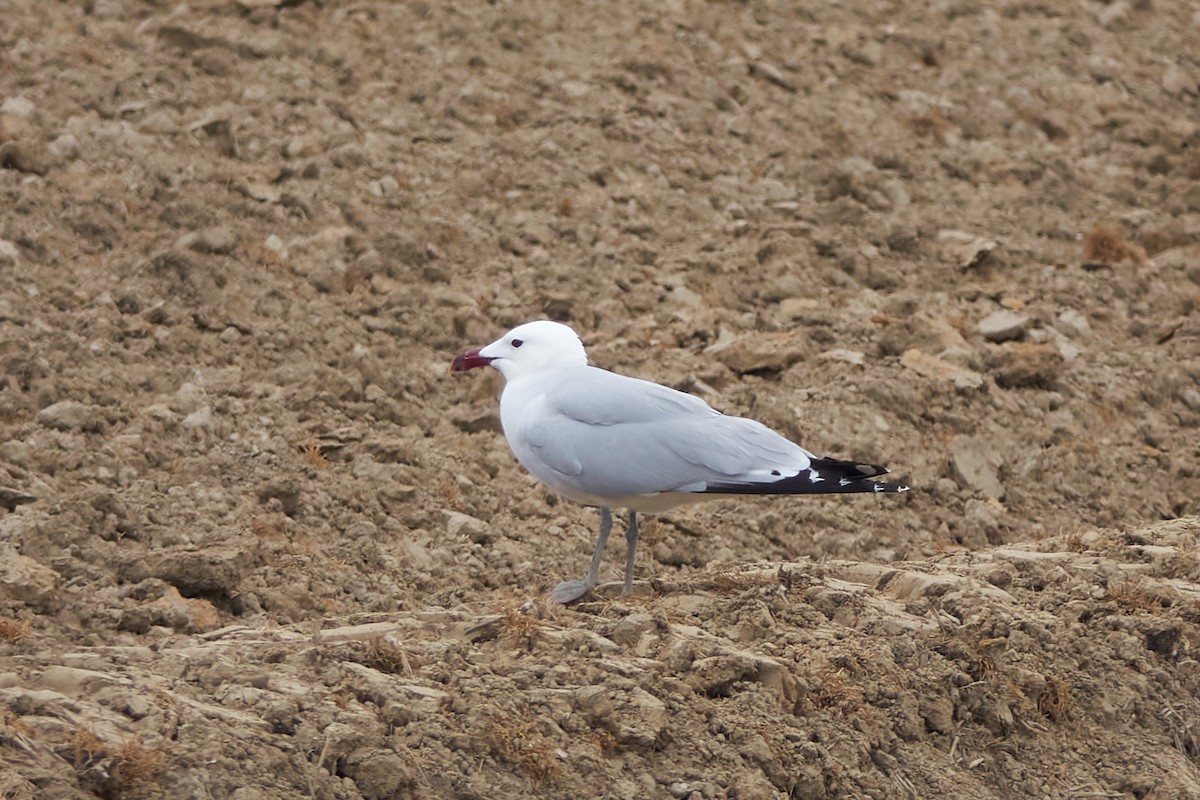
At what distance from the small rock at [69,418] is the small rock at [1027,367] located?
531 cm

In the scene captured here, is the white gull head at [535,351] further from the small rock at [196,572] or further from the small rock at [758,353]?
the small rock at [758,353]

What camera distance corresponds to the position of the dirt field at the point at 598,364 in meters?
5.60

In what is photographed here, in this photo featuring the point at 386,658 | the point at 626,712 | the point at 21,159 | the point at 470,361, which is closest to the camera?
the point at 626,712

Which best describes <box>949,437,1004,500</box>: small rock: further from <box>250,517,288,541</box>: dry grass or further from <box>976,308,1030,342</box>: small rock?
<box>250,517,288,541</box>: dry grass

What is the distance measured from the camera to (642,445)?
6.35m

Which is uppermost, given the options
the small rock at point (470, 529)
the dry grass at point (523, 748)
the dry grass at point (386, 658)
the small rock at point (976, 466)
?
the dry grass at point (523, 748)

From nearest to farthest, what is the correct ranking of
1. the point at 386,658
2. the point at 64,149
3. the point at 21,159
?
the point at 386,658, the point at 21,159, the point at 64,149

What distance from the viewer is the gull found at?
6289 mm

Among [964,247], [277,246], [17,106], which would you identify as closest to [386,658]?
[277,246]

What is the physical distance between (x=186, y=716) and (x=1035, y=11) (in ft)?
41.6

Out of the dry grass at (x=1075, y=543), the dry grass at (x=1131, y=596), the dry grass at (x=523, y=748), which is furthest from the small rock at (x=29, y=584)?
the dry grass at (x=1075, y=543)

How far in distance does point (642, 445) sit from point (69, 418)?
3526 mm

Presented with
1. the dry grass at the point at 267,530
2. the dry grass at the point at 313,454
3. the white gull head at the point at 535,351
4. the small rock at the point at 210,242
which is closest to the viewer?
the white gull head at the point at 535,351

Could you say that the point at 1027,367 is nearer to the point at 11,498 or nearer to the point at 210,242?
the point at 210,242
